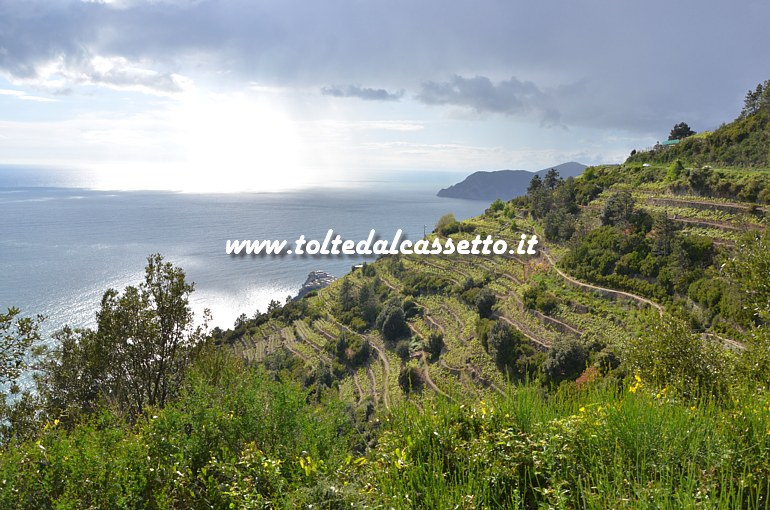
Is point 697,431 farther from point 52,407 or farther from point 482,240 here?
point 482,240

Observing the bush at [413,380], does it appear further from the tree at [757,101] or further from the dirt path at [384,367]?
the tree at [757,101]

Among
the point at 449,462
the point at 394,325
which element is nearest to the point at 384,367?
the point at 394,325

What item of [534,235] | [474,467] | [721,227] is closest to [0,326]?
[474,467]

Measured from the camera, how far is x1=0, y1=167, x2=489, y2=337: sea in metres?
62.8

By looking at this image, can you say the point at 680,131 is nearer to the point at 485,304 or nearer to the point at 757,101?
the point at 757,101

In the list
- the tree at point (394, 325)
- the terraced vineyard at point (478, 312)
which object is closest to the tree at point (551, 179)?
the terraced vineyard at point (478, 312)

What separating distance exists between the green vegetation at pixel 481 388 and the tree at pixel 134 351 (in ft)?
0.20

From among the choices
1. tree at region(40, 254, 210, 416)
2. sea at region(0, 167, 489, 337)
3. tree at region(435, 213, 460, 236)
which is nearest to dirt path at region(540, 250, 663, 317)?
tree at region(40, 254, 210, 416)

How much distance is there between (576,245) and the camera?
111 feet

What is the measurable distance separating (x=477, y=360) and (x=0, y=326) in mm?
22635

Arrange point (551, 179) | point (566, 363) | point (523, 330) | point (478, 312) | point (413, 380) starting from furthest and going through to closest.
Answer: point (551, 179) → point (478, 312) → point (413, 380) → point (523, 330) → point (566, 363)

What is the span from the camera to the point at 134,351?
13.3 metres

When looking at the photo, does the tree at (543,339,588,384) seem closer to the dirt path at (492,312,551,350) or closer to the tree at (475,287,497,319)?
the dirt path at (492,312,551,350)

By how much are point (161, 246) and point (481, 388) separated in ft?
303
